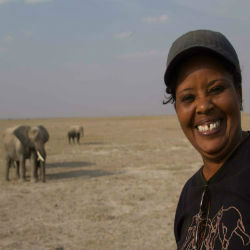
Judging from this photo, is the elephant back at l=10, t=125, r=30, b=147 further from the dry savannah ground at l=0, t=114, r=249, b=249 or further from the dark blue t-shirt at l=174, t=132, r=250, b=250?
the dark blue t-shirt at l=174, t=132, r=250, b=250

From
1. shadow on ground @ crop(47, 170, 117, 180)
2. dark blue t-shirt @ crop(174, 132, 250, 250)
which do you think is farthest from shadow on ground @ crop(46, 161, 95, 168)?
dark blue t-shirt @ crop(174, 132, 250, 250)

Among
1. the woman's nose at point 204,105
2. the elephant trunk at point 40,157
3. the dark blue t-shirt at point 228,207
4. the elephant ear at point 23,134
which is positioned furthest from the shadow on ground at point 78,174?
the woman's nose at point 204,105

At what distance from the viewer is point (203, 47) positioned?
1273mm

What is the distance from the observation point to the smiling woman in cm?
120

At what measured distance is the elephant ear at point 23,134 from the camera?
34.6 ft

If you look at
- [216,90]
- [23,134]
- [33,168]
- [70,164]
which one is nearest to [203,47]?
[216,90]

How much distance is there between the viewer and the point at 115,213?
706cm

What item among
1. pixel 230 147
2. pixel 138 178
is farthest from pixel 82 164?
pixel 230 147

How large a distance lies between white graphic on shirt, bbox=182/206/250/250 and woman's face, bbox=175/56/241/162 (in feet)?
0.89

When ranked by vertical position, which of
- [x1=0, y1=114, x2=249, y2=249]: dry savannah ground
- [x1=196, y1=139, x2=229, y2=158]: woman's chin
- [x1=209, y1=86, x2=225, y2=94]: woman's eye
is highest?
[x1=209, y1=86, x2=225, y2=94]: woman's eye

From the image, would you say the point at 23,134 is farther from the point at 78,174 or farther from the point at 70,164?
the point at 70,164

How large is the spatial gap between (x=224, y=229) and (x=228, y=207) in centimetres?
8

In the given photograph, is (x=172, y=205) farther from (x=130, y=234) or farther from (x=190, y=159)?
(x=190, y=159)

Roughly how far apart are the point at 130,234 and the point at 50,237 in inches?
57.0
